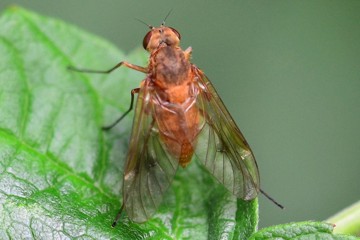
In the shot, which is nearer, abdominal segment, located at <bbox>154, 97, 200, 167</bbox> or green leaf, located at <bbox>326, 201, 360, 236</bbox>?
green leaf, located at <bbox>326, 201, 360, 236</bbox>

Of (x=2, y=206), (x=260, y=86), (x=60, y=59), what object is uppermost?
(x=260, y=86)

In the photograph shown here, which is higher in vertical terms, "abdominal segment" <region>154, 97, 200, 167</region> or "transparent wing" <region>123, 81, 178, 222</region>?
"abdominal segment" <region>154, 97, 200, 167</region>

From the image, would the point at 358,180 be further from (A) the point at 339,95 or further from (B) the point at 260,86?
(B) the point at 260,86

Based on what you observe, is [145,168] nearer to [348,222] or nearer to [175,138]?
[175,138]

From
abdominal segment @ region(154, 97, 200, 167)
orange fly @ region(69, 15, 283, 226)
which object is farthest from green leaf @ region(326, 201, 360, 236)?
abdominal segment @ region(154, 97, 200, 167)

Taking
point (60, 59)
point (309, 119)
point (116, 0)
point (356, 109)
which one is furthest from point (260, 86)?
point (60, 59)

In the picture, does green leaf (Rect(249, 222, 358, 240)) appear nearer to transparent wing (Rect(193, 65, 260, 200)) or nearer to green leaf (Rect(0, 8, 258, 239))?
green leaf (Rect(0, 8, 258, 239))
